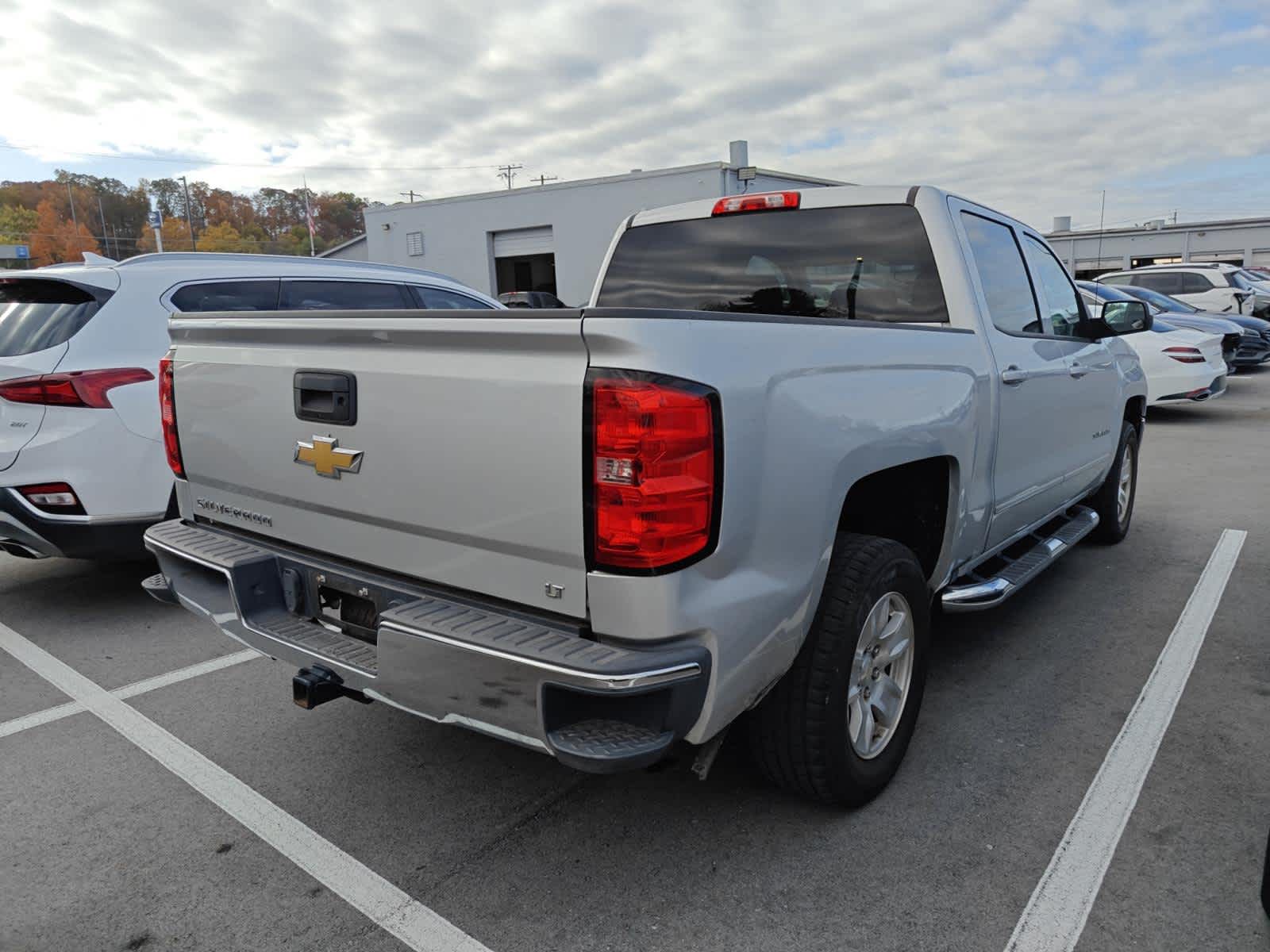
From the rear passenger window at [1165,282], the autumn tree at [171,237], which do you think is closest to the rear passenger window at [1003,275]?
the rear passenger window at [1165,282]

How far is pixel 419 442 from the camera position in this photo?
2252 mm

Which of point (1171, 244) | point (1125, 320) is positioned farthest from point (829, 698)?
point (1171, 244)

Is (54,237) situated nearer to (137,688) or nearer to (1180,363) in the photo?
(1180,363)

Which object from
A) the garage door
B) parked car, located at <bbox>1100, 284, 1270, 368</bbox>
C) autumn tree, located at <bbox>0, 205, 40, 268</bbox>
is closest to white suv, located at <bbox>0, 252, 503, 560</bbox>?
parked car, located at <bbox>1100, 284, 1270, 368</bbox>

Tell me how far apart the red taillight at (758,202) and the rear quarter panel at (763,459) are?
1.12 m

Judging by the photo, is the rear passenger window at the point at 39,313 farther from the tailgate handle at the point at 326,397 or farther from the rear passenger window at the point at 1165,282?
the rear passenger window at the point at 1165,282

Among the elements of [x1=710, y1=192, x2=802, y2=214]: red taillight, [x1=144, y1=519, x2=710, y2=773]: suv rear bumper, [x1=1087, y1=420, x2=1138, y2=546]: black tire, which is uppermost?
[x1=710, y1=192, x2=802, y2=214]: red taillight

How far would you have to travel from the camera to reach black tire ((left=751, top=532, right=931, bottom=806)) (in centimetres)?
246

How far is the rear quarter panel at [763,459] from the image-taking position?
1978 mm

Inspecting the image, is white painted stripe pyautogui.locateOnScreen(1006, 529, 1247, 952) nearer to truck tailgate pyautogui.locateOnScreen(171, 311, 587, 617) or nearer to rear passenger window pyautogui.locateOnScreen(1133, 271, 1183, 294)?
truck tailgate pyautogui.locateOnScreen(171, 311, 587, 617)

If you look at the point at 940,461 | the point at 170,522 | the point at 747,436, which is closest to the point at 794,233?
the point at 940,461

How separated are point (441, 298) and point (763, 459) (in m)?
4.53

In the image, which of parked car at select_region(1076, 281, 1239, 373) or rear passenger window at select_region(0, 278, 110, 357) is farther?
parked car at select_region(1076, 281, 1239, 373)

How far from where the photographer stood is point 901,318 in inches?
137
